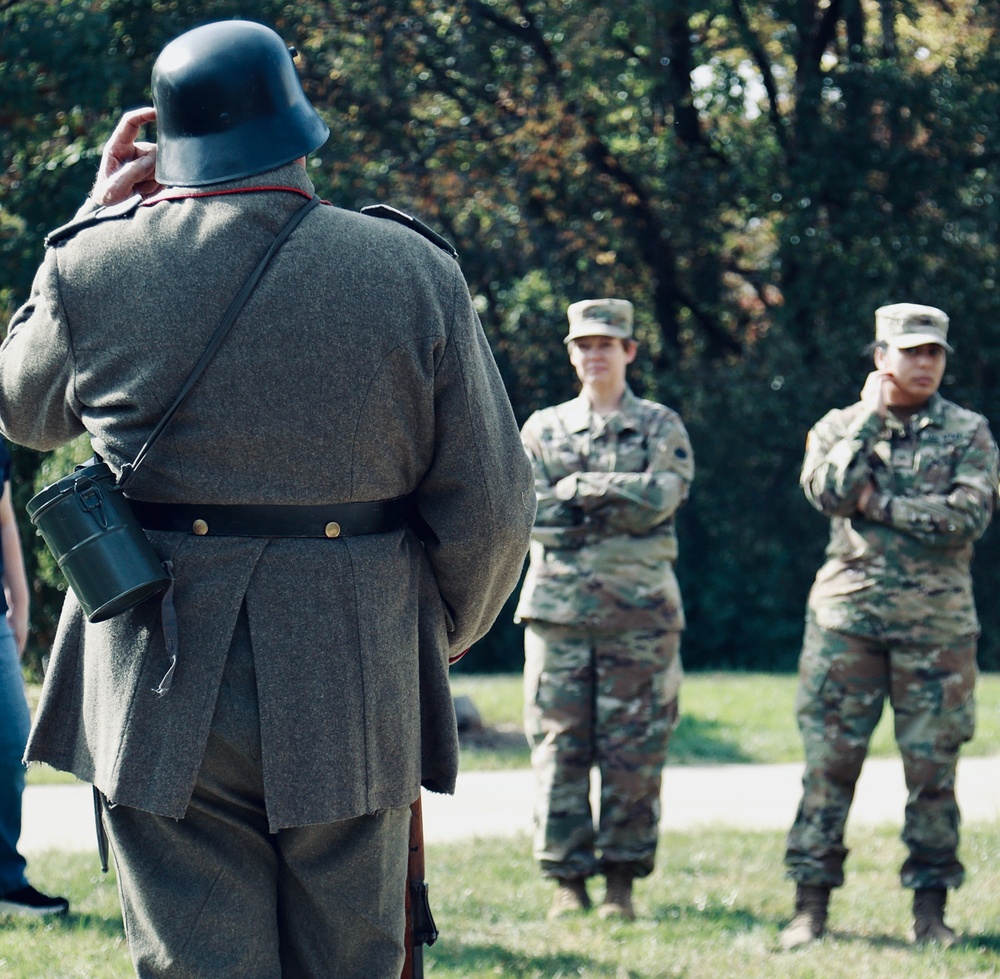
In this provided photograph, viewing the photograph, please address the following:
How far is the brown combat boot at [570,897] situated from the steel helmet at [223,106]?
12.0 feet

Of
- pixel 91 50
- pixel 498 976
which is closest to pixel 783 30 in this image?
pixel 91 50

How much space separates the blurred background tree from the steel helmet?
39.3 feet

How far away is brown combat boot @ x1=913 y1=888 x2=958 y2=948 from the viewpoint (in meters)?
5.04

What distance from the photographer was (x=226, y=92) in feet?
8.00

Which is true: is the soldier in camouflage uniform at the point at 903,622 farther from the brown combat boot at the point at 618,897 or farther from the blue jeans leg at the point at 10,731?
the blue jeans leg at the point at 10,731

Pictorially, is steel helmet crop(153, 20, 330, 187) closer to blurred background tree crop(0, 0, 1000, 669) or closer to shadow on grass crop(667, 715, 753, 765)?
shadow on grass crop(667, 715, 753, 765)

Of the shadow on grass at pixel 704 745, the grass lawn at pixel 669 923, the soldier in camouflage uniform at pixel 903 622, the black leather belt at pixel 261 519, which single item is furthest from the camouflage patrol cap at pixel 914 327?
the shadow on grass at pixel 704 745

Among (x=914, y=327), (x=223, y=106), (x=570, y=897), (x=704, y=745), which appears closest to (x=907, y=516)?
(x=914, y=327)

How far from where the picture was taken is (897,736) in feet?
17.0

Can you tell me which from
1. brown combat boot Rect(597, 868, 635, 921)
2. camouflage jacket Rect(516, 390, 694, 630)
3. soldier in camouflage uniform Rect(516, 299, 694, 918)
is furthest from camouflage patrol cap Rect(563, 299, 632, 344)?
brown combat boot Rect(597, 868, 635, 921)

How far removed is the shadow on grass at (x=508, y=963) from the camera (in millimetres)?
4656

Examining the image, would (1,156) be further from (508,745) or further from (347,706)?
(347,706)

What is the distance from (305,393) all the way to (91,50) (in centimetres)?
1091

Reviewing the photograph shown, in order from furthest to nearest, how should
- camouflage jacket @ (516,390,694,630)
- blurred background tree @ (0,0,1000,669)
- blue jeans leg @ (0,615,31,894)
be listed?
blurred background tree @ (0,0,1000,669) → camouflage jacket @ (516,390,694,630) → blue jeans leg @ (0,615,31,894)
